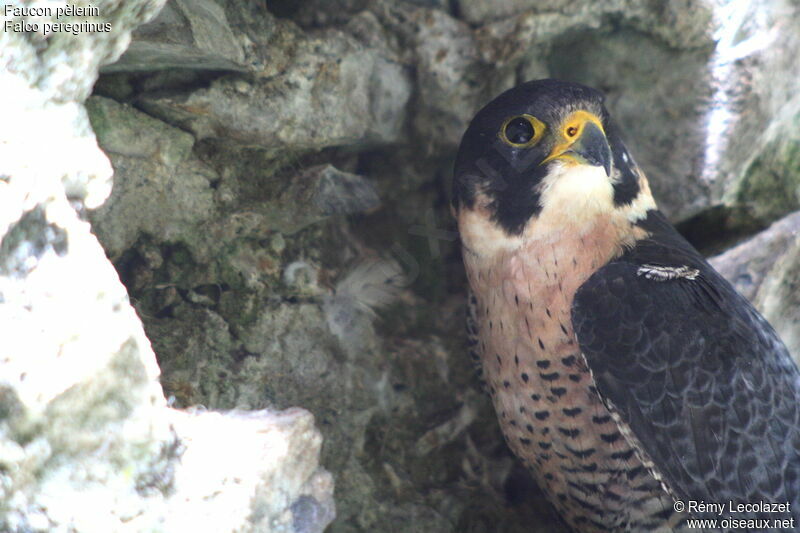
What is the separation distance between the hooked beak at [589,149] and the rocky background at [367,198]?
0.92 meters

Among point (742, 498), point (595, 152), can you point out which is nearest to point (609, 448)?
point (742, 498)

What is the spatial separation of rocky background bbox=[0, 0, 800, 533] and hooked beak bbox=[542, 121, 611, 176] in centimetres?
92

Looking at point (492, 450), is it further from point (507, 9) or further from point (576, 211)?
point (507, 9)

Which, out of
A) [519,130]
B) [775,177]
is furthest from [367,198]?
[775,177]

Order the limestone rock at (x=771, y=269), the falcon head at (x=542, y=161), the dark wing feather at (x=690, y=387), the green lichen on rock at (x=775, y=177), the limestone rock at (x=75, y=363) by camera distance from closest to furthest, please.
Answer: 1. the limestone rock at (x=75, y=363)
2. the dark wing feather at (x=690, y=387)
3. the falcon head at (x=542, y=161)
4. the limestone rock at (x=771, y=269)
5. the green lichen on rock at (x=775, y=177)

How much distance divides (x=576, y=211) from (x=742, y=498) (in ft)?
3.53

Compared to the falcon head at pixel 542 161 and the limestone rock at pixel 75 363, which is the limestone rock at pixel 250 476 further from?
the falcon head at pixel 542 161

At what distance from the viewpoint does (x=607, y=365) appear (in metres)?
2.33

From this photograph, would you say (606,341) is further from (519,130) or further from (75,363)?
(75,363)

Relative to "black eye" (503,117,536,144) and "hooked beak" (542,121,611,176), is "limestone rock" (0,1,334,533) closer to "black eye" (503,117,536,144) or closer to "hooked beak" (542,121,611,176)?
"black eye" (503,117,536,144)

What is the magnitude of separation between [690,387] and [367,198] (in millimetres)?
1494

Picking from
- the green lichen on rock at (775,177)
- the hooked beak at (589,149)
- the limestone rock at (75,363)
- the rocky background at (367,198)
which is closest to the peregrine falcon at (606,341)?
the hooked beak at (589,149)

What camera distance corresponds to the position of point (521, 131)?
250 centimetres

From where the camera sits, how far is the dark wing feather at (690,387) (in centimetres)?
229
